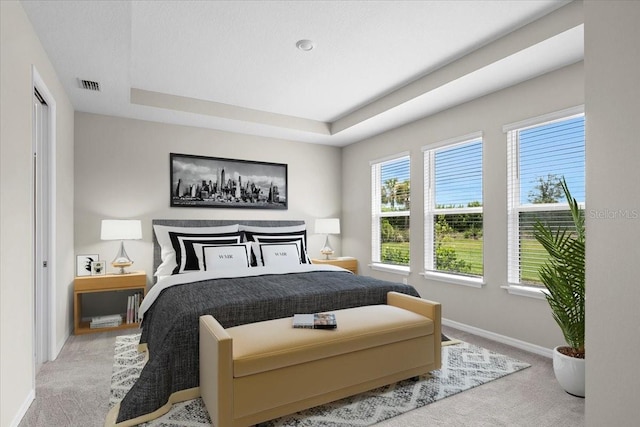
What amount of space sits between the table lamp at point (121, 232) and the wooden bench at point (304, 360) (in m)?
2.19

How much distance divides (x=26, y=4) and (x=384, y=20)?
2228 millimetres

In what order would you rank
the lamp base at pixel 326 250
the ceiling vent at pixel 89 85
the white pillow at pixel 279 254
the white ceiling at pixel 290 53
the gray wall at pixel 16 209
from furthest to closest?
the lamp base at pixel 326 250
the white pillow at pixel 279 254
the ceiling vent at pixel 89 85
the white ceiling at pixel 290 53
the gray wall at pixel 16 209

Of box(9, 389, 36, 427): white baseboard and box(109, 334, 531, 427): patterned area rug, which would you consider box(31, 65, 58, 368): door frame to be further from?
box(9, 389, 36, 427): white baseboard

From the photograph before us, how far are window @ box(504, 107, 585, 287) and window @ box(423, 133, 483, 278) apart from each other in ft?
1.25

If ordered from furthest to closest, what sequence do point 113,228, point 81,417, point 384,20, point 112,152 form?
1. point 112,152
2. point 113,228
3. point 384,20
4. point 81,417

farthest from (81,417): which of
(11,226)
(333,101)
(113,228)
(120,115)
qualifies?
(333,101)

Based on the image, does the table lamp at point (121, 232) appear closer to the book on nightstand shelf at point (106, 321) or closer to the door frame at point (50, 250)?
the book on nightstand shelf at point (106, 321)

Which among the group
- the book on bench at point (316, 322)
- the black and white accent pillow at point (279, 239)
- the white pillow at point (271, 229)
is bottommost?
the book on bench at point (316, 322)

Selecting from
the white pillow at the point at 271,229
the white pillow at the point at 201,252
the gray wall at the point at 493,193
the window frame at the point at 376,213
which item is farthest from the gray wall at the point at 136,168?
the gray wall at the point at 493,193

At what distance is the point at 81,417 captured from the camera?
2.06 m

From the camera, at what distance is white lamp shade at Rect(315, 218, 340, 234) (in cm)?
524

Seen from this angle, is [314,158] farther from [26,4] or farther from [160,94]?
[26,4]

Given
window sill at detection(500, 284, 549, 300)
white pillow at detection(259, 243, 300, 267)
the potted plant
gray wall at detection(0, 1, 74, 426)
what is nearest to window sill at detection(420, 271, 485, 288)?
window sill at detection(500, 284, 549, 300)

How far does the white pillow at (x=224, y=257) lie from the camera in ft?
12.5
